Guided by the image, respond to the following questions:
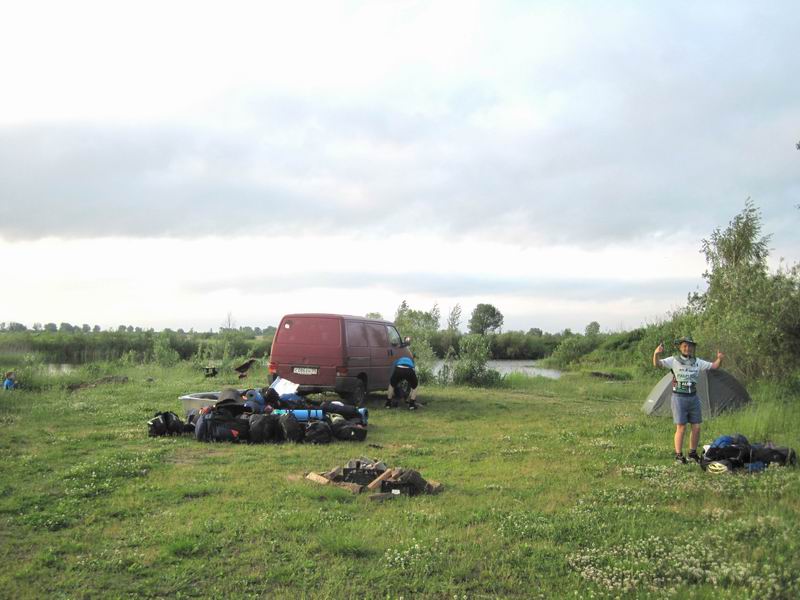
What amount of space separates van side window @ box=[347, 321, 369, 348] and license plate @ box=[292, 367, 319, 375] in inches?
36.4

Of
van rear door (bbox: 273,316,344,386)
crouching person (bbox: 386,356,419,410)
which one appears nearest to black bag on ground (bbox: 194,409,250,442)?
van rear door (bbox: 273,316,344,386)

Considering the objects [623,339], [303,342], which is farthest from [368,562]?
[623,339]

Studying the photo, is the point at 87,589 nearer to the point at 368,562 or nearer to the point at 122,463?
the point at 368,562

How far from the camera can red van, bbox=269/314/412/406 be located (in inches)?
551

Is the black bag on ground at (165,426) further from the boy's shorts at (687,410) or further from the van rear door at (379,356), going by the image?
the boy's shorts at (687,410)

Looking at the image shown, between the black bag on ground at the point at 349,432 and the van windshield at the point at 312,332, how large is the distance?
402 centimetres

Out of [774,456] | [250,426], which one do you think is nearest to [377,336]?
[250,426]

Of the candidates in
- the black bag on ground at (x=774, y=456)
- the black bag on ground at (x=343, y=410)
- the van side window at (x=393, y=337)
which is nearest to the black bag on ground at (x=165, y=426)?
the black bag on ground at (x=343, y=410)

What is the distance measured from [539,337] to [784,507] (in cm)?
5305

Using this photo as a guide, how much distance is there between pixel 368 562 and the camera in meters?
4.79

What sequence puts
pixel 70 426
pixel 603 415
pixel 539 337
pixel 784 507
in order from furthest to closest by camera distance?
pixel 539 337 → pixel 603 415 → pixel 70 426 → pixel 784 507

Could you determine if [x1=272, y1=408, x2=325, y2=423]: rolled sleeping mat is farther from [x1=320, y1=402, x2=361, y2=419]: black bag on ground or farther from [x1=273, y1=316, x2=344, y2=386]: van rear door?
[x1=273, y1=316, x2=344, y2=386]: van rear door

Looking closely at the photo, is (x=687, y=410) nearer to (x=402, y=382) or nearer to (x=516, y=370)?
(x=402, y=382)

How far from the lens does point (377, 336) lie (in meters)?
15.5
